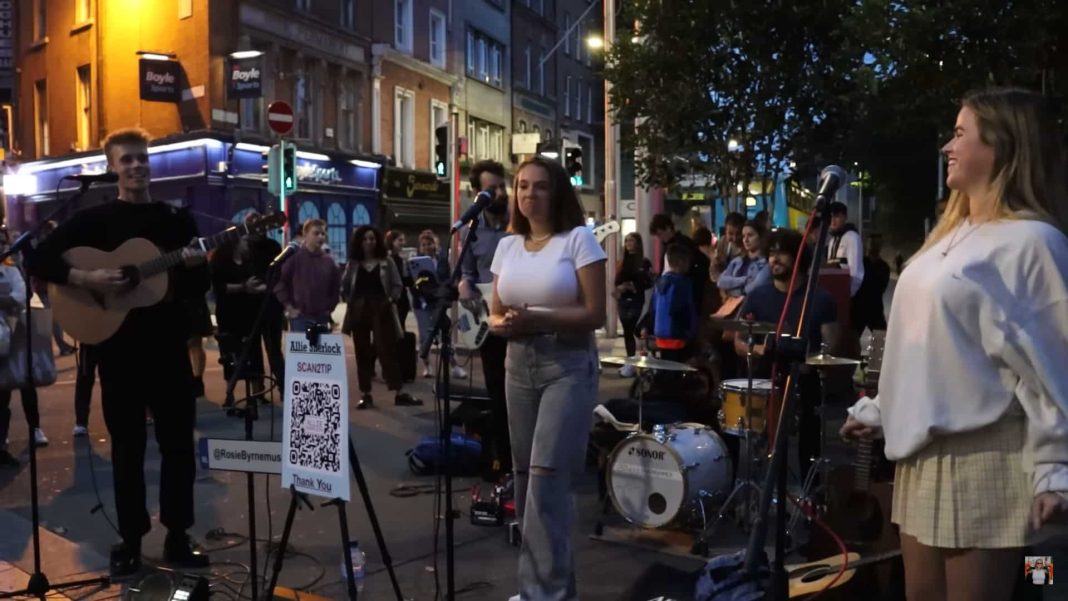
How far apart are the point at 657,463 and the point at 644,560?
0.53m

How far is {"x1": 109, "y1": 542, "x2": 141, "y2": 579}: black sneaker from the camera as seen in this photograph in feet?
15.9

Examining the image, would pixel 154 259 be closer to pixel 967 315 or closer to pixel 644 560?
pixel 644 560

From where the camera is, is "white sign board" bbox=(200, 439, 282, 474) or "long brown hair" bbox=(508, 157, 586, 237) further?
"long brown hair" bbox=(508, 157, 586, 237)

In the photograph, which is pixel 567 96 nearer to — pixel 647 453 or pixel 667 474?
pixel 647 453

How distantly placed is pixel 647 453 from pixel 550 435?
1.70m

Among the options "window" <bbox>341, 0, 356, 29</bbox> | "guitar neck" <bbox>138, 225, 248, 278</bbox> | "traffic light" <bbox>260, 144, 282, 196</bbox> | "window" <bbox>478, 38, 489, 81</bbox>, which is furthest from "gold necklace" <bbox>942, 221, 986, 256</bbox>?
"window" <bbox>478, 38, 489, 81</bbox>

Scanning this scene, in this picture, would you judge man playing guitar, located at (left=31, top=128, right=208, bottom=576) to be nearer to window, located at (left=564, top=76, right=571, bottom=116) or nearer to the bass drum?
the bass drum

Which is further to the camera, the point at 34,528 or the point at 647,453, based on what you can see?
the point at 647,453

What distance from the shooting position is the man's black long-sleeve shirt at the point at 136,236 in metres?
4.90

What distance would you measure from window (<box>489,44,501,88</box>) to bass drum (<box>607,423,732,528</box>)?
30.1 metres

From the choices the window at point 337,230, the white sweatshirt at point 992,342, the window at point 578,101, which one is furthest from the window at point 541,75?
the white sweatshirt at point 992,342

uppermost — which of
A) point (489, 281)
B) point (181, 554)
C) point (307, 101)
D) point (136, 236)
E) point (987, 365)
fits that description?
point (307, 101)

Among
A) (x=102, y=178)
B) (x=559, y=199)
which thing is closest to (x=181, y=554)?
(x=102, y=178)

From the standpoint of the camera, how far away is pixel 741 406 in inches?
224
